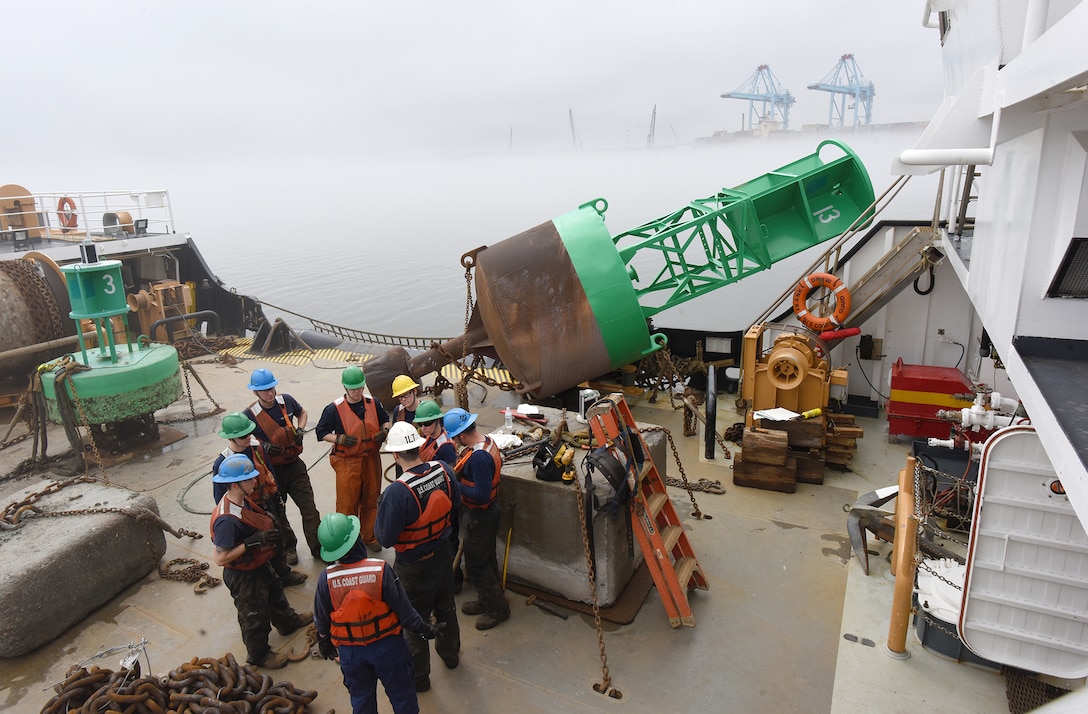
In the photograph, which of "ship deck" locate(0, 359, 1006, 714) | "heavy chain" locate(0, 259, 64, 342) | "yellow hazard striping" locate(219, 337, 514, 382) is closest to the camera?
"ship deck" locate(0, 359, 1006, 714)

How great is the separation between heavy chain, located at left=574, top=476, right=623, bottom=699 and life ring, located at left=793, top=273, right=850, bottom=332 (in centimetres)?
482

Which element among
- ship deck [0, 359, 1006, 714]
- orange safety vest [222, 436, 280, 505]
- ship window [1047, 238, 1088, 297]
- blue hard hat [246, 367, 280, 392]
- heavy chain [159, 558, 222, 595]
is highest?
ship window [1047, 238, 1088, 297]

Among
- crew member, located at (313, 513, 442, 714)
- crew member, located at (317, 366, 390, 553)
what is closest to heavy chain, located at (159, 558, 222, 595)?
crew member, located at (317, 366, 390, 553)

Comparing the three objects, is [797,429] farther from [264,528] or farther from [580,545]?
[264,528]

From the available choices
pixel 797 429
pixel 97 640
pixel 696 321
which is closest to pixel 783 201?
pixel 797 429

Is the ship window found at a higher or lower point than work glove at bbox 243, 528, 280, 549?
higher

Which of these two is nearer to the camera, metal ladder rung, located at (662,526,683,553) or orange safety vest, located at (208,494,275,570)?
orange safety vest, located at (208,494,275,570)

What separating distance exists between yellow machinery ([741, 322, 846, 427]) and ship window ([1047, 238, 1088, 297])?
13.1 ft

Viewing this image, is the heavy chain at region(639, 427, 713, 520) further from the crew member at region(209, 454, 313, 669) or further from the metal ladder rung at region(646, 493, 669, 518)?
the crew member at region(209, 454, 313, 669)

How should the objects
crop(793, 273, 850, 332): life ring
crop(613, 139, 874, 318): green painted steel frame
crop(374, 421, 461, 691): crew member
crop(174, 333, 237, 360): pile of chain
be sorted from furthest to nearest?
1. crop(174, 333, 237, 360): pile of chain
2. crop(793, 273, 850, 332): life ring
3. crop(613, 139, 874, 318): green painted steel frame
4. crop(374, 421, 461, 691): crew member

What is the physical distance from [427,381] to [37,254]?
6656mm

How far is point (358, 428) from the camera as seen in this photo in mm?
5270

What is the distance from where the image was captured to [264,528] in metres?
4.34

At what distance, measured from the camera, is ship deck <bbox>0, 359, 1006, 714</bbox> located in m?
4.03
